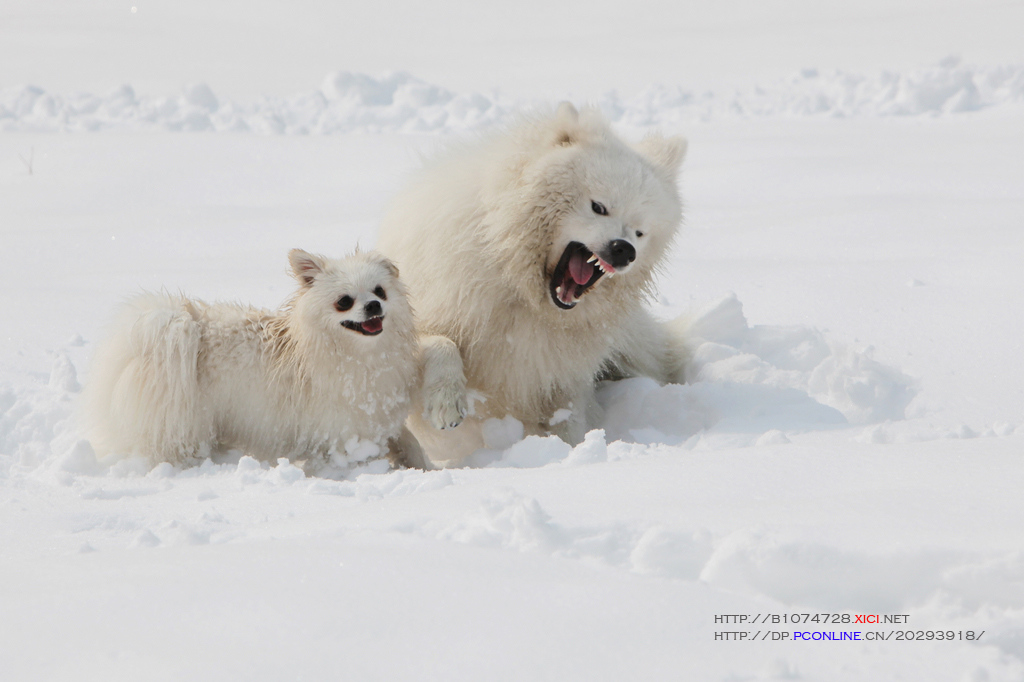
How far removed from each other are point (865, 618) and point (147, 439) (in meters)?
2.69

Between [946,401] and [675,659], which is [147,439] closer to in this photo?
[675,659]

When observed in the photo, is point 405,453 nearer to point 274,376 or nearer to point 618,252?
point 274,376

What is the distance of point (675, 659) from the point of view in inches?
61.9

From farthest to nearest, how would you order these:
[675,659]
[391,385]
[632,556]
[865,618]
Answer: [391,385], [632,556], [865,618], [675,659]

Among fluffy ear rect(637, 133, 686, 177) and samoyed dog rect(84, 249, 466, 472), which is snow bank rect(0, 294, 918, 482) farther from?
fluffy ear rect(637, 133, 686, 177)

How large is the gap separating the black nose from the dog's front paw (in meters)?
0.82

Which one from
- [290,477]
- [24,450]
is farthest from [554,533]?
[24,450]

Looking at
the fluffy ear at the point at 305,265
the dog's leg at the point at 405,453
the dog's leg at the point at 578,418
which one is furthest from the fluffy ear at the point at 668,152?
the dog's leg at the point at 405,453

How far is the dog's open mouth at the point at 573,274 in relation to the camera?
373 centimetres

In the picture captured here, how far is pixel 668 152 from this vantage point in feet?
13.4

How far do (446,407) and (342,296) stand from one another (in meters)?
0.61

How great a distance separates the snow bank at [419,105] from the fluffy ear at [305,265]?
1010 cm

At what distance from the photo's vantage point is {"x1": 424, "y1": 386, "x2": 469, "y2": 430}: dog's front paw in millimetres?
3654

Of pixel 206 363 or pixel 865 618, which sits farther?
pixel 206 363
